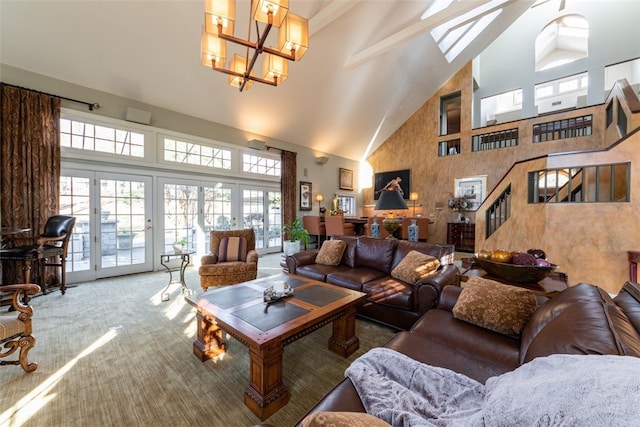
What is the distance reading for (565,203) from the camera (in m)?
3.32

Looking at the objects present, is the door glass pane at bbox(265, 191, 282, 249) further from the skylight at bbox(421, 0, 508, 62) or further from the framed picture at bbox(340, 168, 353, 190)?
the skylight at bbox(421, 0, 508, 62)

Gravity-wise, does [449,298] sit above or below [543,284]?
below

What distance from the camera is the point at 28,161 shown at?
337 centimetres

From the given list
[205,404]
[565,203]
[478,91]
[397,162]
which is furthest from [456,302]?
[478,91]

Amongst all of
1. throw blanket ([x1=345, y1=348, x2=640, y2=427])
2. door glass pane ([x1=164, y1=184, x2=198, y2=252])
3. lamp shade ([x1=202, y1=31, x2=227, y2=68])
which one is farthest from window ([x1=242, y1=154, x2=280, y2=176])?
throw blanket ([x1=345, y1=348, x2=640, y2=427])

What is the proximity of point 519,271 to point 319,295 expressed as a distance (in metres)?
1.54

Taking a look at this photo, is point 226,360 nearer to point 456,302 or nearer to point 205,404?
point 205,404

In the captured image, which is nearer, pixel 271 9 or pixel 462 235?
pixel 271 9

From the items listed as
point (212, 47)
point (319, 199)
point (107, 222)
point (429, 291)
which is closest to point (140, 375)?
point (429, 291)

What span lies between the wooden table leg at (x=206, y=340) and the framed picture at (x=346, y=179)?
697cm

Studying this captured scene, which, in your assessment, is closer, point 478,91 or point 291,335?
point 291,335

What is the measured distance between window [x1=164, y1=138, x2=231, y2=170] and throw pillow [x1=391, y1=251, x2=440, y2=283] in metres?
4.48

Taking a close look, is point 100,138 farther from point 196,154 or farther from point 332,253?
point 332,253

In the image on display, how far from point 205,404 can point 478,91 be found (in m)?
10.1
